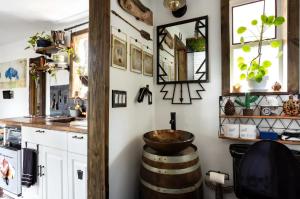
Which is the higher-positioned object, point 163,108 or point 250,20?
→ point 250,20

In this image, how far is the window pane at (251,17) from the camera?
4.95 ft

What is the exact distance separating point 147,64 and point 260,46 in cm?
98

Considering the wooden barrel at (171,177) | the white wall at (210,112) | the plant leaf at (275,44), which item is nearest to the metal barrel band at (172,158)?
the wooden barrel at (171,177)

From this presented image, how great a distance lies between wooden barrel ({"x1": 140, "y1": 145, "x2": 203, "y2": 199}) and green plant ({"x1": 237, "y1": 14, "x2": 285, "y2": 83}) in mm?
768

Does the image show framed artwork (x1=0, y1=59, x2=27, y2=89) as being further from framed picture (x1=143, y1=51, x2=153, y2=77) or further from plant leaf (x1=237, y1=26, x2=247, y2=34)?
plant leaf (x1=237, y1=26, x2=247, y2=34)

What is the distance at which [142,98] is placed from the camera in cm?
175

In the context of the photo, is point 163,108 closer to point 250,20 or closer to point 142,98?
point 142,98

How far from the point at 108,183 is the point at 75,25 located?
2.18 meters

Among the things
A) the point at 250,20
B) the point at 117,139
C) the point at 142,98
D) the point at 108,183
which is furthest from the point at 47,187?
the point at 250,20

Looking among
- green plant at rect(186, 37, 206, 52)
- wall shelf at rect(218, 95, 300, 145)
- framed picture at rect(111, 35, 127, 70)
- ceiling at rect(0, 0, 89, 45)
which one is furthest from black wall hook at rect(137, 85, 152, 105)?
ceiling at rect(0, 0, 89, 45)

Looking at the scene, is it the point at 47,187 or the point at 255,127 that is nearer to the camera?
the point at 255,127

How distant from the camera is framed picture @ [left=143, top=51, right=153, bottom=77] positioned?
1.86 m

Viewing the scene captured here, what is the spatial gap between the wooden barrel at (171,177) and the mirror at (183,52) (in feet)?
2.51

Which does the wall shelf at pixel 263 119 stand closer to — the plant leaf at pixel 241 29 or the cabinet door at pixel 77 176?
the plant leaf at pixel 241 29
